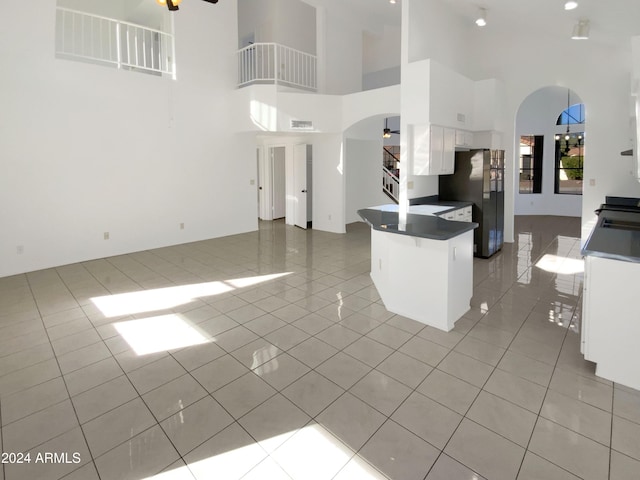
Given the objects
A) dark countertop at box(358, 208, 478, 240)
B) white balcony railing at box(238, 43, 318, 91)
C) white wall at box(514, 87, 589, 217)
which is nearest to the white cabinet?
dark countertop at box(358, 208, 478, 240)

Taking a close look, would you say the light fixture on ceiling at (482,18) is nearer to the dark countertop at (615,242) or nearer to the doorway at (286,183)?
the dark countertop at (615,242)

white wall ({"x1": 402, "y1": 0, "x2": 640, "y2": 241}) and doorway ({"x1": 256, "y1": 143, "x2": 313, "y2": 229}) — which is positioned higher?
white wall ({"x1": 402, "y1": 0, "x2": 640, "y2": 241})

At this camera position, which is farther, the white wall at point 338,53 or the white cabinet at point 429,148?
the white wall at point 338,53

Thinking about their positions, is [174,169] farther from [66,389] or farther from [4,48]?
[66,389]

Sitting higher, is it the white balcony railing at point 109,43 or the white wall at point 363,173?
the white balcony railing at point 109,43

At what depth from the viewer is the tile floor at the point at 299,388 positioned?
203 cm

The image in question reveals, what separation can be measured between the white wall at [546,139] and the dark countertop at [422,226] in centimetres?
866

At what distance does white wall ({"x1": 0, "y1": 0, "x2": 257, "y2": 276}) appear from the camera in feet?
18.3

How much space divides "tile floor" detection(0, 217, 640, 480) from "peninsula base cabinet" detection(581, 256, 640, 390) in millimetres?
169

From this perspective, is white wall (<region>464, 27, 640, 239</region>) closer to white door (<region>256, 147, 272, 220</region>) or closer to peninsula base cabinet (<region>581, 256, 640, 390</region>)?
peninsula base cabinet (<region>581, 256, 640, 390</region>)

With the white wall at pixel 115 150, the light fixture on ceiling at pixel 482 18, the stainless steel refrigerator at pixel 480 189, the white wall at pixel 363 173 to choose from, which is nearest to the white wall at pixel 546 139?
the white wall at pixel 363 173

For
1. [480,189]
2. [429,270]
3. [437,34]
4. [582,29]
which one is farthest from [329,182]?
[429,270]

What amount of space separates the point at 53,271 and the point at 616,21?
29.2ft

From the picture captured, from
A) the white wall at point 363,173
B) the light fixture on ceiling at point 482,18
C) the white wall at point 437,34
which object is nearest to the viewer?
the white wall at point 437,34
